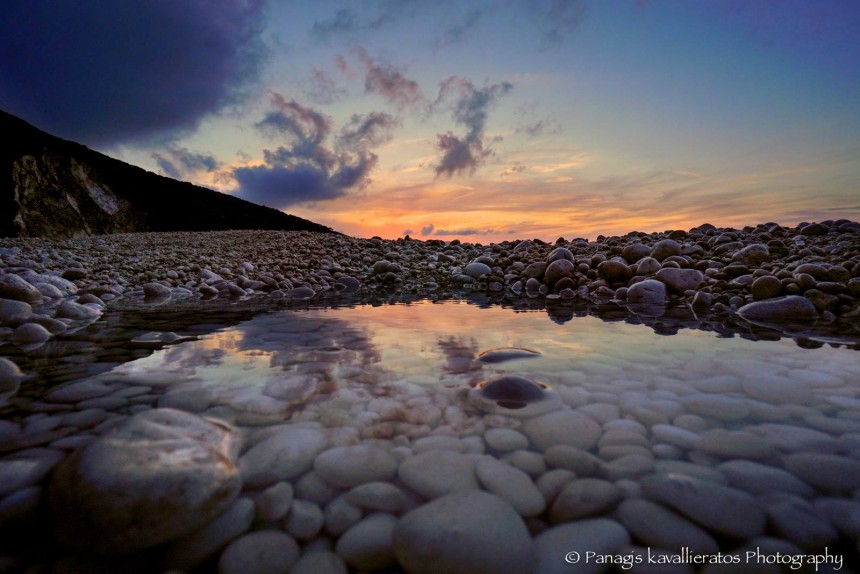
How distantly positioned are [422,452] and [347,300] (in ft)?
12.7

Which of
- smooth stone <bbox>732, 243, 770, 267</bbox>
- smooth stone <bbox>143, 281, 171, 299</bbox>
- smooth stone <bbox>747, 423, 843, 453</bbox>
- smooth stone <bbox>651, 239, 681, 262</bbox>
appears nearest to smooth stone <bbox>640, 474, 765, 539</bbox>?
smooth stone <bbox>747, 423, 843, 453</bbox>

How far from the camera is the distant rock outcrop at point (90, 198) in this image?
555 inches

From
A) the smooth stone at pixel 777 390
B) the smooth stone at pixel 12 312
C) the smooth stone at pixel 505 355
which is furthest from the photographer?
the smooth stone at pixel 12 312

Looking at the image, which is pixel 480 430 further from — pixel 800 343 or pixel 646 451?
pixel 800 343

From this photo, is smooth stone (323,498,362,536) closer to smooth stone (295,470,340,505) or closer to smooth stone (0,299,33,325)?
smooth stone (295,470,340,505)

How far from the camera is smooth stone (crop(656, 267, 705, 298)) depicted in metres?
4.28

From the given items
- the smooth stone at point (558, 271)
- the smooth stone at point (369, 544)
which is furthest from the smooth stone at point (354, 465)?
the smooth stone at point (558, 271)

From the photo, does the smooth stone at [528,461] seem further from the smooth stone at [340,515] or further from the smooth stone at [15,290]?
the smooth stone at [15,290]

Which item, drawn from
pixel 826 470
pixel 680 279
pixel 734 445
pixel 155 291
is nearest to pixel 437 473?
pixel 734 445

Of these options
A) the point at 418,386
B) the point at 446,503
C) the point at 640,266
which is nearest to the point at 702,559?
the point at 446,503

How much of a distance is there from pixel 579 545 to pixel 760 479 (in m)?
0.49

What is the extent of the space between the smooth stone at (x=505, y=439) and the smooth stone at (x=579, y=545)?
279 mm

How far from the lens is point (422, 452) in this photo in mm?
1043

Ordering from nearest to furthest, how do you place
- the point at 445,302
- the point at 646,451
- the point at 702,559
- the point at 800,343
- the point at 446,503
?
1. the point at 702,559
2. the point at 446,503
3. the point at 646,451
4. the point at 800,343
5. the point at 445,302
